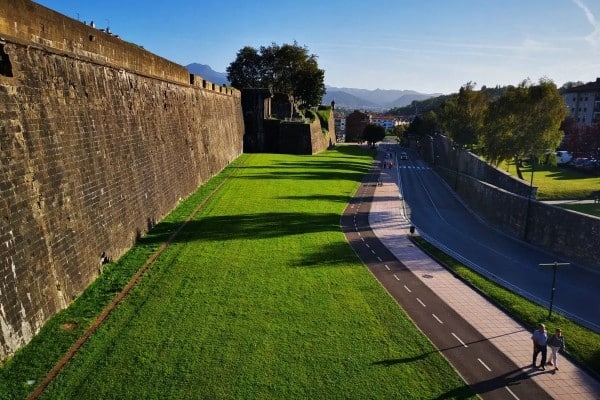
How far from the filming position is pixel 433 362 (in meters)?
11.1

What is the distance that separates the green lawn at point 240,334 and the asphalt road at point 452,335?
46cm

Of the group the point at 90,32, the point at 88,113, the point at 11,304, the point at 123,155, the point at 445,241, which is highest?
the point at 90,32

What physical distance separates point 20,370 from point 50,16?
30.8ft

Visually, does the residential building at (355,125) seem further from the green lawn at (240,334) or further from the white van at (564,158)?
the green lawn at (240,334)

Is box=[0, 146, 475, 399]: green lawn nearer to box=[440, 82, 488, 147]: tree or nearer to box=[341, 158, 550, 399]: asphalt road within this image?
box=[341, 158, 550, 399]: asphalt road

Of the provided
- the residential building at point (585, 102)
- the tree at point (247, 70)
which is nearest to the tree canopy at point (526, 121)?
the tree at point (247, 70)

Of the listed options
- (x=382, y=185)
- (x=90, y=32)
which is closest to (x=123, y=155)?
(x=90, y=32)

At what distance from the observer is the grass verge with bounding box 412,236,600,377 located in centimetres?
1195

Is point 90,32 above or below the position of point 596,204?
above

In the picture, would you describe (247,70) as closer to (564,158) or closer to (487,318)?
(564,158)

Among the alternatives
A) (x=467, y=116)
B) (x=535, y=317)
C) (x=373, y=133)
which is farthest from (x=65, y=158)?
(x=373, y=133)

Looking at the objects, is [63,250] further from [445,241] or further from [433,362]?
[445,241]

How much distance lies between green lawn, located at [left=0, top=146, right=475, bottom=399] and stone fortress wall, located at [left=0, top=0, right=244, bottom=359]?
0.95 m

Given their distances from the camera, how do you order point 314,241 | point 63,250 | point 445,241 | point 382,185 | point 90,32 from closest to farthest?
point 63,250, point 90,32, point 314,241, point 445,241, point 382,185
